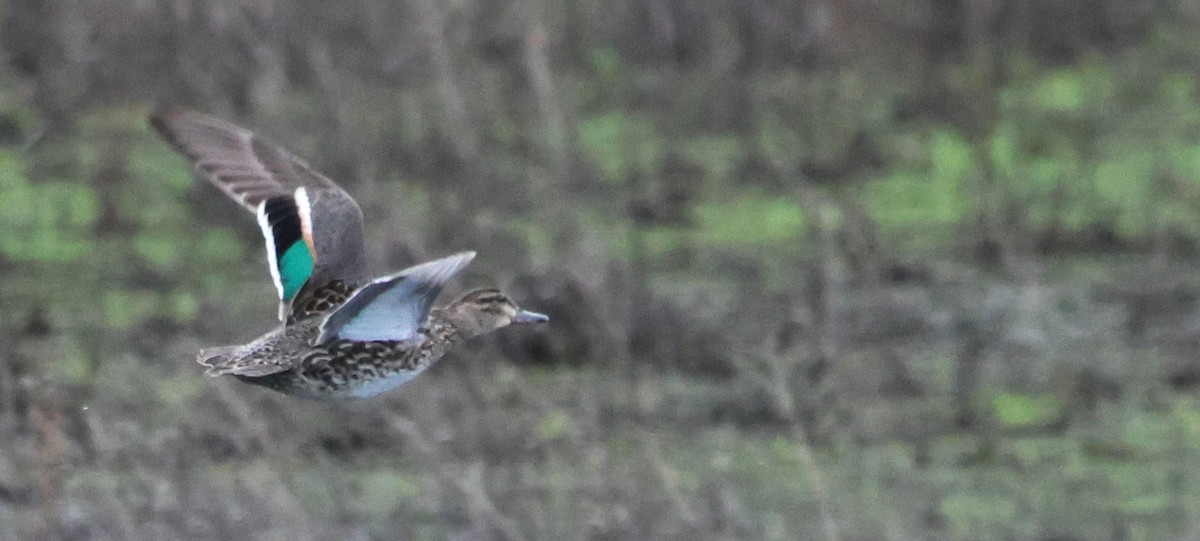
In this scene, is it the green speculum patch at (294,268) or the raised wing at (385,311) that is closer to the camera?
the raised wing at (385,311)

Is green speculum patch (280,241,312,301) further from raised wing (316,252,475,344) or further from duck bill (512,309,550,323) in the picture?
duck bill (512,309,550,323)

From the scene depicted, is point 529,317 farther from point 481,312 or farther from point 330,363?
point 330,363

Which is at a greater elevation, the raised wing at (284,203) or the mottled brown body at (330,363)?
the raised wing at (284,203)

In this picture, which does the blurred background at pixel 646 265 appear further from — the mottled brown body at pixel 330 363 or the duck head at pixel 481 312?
the mottled brown body at pixel 330 363

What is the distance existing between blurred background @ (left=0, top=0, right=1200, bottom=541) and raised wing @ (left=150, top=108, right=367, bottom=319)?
564 millimetres

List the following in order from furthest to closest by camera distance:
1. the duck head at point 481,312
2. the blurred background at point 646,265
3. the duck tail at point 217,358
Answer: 1. the blurred background at point 646,265
2. the duck head at point 481,312
3. the duck tail at point 217,358

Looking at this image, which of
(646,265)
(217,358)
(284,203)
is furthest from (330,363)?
(646,265)

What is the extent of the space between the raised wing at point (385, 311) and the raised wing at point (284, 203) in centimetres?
32

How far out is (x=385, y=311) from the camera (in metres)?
5.95

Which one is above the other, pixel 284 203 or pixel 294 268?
pixel 284 203

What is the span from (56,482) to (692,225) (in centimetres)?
503

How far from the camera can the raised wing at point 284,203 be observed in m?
6.52

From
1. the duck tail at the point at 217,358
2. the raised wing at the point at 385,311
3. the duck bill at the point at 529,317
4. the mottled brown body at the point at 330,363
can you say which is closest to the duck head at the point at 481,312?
the duck bill at the point at 529,317

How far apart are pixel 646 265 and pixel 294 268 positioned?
3967 mm
